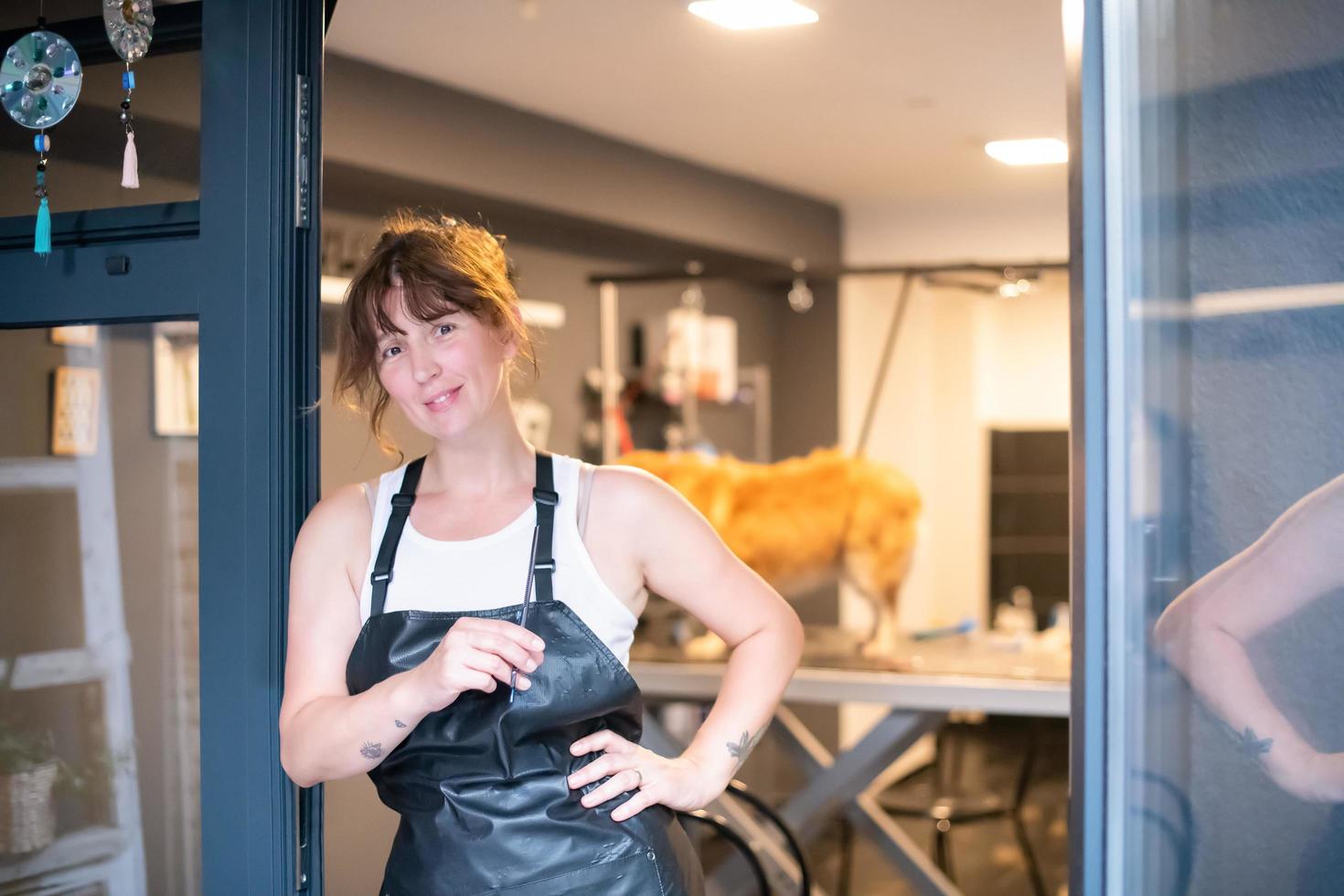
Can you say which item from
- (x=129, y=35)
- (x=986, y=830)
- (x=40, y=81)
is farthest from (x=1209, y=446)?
(x=986, y=830)

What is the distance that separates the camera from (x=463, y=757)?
141 centimetres

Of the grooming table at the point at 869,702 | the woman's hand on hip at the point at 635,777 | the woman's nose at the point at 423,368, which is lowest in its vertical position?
the grooming table at the point at 869,702

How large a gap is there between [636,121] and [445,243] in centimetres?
276

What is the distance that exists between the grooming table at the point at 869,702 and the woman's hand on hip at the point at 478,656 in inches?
97.0

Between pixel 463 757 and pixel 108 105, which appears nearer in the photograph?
pixel 463 757

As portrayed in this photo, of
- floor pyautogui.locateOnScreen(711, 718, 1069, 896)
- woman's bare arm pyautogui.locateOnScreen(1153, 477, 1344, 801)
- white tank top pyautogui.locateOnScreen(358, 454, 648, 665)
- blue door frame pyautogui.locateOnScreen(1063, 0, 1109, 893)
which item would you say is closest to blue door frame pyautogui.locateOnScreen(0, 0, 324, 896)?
white tank top pyautogui.locateOnScreen(358, 454, 648, 665)

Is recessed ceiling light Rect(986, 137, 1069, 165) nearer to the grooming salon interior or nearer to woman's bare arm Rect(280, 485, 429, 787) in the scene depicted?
the grooming salon interior

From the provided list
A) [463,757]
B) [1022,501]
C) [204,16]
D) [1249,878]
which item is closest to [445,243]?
[204,16]

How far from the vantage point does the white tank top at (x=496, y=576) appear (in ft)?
4.70

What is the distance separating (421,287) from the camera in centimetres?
143

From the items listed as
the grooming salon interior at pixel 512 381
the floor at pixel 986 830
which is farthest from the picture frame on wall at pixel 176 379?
the floor at pixel 986 830

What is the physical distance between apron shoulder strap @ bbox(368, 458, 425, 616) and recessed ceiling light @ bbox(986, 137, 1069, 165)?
3.32 meters

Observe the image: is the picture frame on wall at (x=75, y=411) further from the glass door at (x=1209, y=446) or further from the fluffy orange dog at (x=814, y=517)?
the fluffy orange dog at (x=814, y=517)

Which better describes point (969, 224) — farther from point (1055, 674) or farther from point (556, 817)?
point (556, 817)
